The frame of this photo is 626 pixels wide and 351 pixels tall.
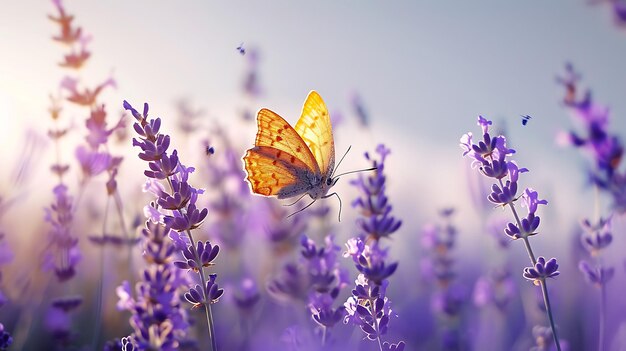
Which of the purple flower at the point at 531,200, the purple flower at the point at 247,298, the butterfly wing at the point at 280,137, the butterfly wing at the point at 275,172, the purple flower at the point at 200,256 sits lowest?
the purple flower at the point at 247,298

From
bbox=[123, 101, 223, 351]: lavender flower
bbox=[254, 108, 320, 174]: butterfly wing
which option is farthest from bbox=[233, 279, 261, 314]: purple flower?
bbox=[123, 101, 223, 351]: lavender flower

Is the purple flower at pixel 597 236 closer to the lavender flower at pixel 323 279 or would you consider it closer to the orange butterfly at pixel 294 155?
the lavender flower at pixel 323 279

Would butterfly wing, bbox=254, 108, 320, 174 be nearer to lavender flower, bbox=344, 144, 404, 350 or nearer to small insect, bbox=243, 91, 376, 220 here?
small insect, bbox=243, 91, 376, 220

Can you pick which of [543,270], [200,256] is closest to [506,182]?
[543,270]

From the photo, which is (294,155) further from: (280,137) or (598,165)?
(598,165)

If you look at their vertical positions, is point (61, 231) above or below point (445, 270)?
above

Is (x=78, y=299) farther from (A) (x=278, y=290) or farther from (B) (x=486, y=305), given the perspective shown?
(B) (x=486, y=305)

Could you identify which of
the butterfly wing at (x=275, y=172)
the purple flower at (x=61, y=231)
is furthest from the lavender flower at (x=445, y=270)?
the purple flower at (x=61, y=231)

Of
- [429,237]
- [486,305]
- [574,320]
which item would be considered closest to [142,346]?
[429,237]
